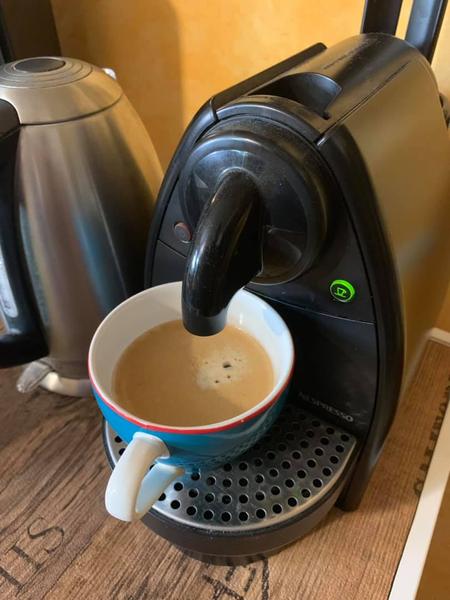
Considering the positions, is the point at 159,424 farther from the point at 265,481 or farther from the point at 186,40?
the point at 186,40

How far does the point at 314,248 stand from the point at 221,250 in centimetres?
6

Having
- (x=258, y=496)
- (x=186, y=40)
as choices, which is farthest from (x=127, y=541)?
(x=186, y=40)

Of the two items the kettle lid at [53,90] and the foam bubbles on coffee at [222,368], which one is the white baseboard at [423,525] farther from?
the kettle lid at [53,90]

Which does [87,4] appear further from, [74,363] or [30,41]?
[74,363]

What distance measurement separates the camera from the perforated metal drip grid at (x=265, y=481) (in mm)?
366

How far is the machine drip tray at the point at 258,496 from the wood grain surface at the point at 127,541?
26 mm

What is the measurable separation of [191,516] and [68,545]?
0.38 feet

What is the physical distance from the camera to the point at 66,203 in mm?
416

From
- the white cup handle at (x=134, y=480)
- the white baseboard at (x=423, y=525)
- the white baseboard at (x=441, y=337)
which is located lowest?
the white baseboard at (x=423, y=525)

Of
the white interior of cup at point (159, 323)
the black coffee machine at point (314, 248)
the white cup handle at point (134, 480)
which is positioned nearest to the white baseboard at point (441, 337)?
the black coffee machine at point (314, 248)

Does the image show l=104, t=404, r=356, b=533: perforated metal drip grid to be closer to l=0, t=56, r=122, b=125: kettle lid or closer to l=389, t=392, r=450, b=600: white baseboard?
l=389, t=392, r=450, b=600: white baseboard

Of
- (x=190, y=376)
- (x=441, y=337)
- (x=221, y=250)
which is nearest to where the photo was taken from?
(x=221, y=250)

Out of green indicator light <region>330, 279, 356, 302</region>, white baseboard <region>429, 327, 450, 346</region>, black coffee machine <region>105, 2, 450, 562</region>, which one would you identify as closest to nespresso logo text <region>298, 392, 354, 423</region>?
black coffee machine <region>105, 2, 450, 562</region>

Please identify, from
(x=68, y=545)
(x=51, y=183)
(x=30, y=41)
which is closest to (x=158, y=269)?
(x=51, y=183)
